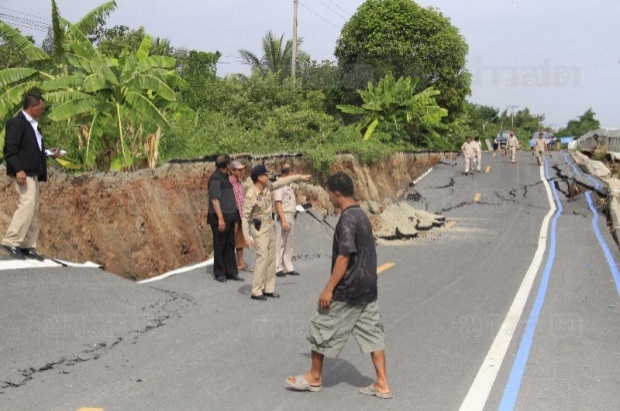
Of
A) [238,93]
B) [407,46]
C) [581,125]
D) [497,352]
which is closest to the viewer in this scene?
[497,352]

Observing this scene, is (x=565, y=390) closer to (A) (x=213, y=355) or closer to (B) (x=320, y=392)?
(B) (x=320, y=392)

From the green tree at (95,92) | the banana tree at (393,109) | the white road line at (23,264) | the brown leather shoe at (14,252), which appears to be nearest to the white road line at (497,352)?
the white road line at (23,264)

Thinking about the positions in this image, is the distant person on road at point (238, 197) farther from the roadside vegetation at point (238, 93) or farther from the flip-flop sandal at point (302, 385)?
the flip-flop sandal at point (302, 385)

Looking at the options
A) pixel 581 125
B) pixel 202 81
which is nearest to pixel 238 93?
pixel 202 81

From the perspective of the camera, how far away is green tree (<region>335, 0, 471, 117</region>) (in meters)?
55.1

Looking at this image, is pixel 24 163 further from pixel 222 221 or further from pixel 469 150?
pixel 469 150

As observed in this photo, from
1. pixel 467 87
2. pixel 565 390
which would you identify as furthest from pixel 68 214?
pixel 467 87

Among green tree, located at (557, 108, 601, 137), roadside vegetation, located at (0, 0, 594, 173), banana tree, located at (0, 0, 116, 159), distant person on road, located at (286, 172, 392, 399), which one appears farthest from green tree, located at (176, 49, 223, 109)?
green tree, located at (557, 108, 601, 137)

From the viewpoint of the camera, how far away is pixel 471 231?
21984mm

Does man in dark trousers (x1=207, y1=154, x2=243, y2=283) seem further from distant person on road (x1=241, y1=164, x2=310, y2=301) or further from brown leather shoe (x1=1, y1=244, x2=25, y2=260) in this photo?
brown leather shoe (x1=1, y1=244, x2=25, y2=260)

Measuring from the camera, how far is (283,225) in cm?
1345

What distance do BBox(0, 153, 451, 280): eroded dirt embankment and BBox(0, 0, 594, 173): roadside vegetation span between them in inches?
43.3

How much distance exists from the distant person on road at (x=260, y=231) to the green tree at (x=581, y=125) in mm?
144671

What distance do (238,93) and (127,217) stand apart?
72.2 ft
